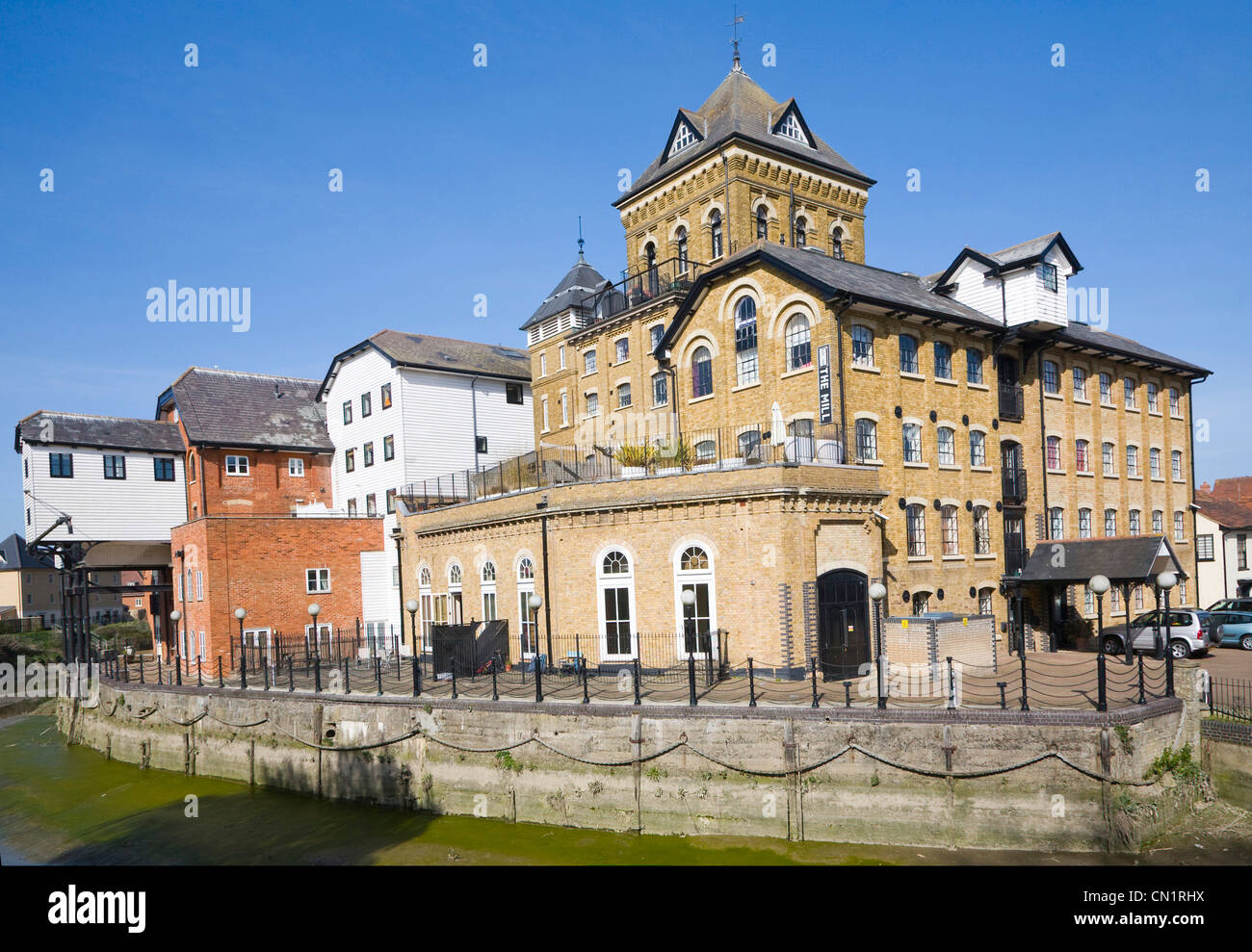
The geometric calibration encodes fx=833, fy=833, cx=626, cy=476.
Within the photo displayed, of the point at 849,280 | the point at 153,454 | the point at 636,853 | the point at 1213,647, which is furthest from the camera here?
the point at 153,454

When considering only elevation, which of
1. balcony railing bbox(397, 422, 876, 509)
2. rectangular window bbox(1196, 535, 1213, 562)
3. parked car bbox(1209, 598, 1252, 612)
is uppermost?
balcony railing bbox(397, 422, 876, 509)

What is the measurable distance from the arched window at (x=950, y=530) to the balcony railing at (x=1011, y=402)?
4.47 meters

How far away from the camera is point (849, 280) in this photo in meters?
23.3

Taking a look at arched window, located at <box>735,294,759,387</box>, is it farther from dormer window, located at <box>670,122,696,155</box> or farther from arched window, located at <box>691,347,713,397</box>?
dormer window, located at <box>670,122,696,155</box>

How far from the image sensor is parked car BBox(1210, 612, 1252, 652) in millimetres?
25312

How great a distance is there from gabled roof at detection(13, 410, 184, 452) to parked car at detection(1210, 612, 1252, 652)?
39471 mm

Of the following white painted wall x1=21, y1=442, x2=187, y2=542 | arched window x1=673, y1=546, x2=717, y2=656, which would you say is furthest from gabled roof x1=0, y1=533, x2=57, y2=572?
arched window x1=673, y1=546, x2=717, y2=656

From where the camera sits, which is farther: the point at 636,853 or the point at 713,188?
the point at 713,188

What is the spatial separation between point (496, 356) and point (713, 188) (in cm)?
1457

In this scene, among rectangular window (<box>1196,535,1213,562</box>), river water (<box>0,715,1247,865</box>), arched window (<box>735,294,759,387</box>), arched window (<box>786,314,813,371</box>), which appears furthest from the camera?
rectangular window (<box>1196,535,1213,562</box>)

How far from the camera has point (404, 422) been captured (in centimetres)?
3453

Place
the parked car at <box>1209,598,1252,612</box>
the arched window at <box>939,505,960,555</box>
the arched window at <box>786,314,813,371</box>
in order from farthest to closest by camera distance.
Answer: the parked car at <box>1209,598,1252,612</box> < the arched window at <box>939,505,960,555</box> < the arched window at <box>786,314,813,371</box>
